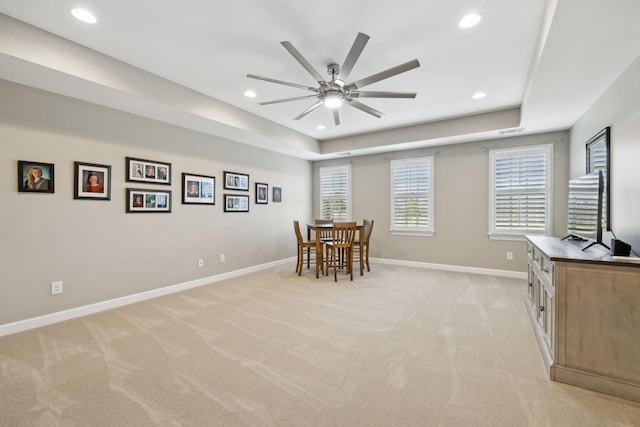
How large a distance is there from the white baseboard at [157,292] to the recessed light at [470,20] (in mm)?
4093

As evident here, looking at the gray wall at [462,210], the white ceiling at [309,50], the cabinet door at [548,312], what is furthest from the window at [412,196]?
the cabinet door at [548,312]

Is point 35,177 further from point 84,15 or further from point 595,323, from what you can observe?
point 595,323

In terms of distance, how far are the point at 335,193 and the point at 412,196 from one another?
186 cm

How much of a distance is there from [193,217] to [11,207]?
6.48 ft

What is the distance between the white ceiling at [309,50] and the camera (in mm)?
2121

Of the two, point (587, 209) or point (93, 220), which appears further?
point (93, 220)

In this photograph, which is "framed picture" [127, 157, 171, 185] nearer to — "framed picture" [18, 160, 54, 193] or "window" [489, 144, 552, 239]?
"framed picture" [18, 160, 54, 193]

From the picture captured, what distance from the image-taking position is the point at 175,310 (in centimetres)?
333

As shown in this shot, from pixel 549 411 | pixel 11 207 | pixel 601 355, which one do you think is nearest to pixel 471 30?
pixel 601 355

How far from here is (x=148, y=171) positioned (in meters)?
3.83

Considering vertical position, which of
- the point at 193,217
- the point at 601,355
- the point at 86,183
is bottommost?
the point at 601,355

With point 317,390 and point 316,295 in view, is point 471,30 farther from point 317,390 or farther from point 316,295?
point 316,295

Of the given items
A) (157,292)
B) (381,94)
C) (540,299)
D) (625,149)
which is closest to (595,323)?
(540,299)

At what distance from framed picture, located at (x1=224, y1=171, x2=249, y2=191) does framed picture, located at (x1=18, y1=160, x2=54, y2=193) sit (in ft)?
7.53
